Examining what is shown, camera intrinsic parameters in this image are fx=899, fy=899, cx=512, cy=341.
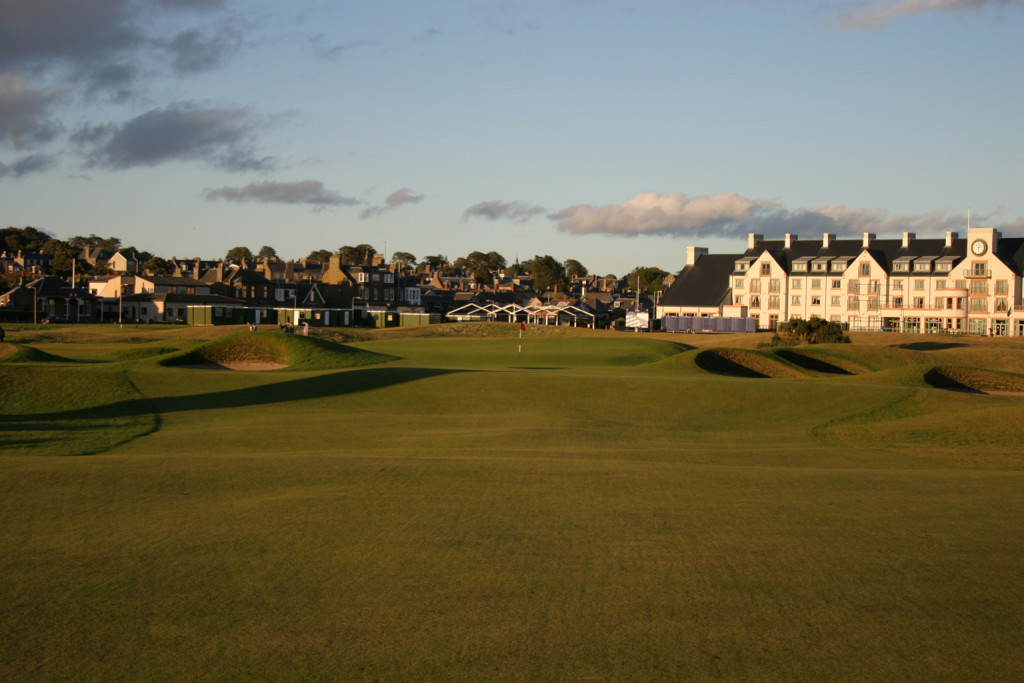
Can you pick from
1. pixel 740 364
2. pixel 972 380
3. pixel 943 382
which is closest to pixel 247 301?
pixel 740 364

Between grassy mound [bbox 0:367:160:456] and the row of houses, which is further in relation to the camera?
the row of houses

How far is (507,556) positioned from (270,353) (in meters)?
37.2

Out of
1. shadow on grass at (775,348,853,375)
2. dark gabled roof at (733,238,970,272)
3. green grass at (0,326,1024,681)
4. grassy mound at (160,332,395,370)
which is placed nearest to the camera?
green grass at (0,326,1024,681)

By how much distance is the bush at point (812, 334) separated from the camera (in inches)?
2734

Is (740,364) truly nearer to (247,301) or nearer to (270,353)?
(270,353)

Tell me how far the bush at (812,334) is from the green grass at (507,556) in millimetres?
47536

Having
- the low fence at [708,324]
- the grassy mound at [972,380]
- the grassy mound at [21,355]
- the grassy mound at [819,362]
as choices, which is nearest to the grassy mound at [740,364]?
the grassy mound at [819,362]

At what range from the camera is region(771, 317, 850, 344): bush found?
69438 mm

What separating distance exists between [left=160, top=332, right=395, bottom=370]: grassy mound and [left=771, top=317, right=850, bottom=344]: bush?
37.4 m

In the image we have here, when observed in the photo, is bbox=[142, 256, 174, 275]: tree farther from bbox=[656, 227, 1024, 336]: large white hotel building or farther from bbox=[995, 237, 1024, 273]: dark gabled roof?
bbox=[995, 237, 1024, 273]: dark gabled roof

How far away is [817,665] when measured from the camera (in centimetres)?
709

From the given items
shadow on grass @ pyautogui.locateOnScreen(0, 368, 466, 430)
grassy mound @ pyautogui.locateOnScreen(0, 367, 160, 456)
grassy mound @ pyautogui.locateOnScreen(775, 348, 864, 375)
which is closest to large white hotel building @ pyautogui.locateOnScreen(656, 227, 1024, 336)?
grassy mound @ pyautogui.locateOnScreen(775, 348, 864, 375)

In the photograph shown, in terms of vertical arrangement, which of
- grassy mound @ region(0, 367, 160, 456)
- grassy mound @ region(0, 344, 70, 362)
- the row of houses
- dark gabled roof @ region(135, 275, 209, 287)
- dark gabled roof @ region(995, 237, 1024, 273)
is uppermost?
dark gabled roof @ region(995, 237, 1024, 273)

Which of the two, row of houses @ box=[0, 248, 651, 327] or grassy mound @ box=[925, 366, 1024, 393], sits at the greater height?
row of houses @ box=[0, 248, 651, 327]
